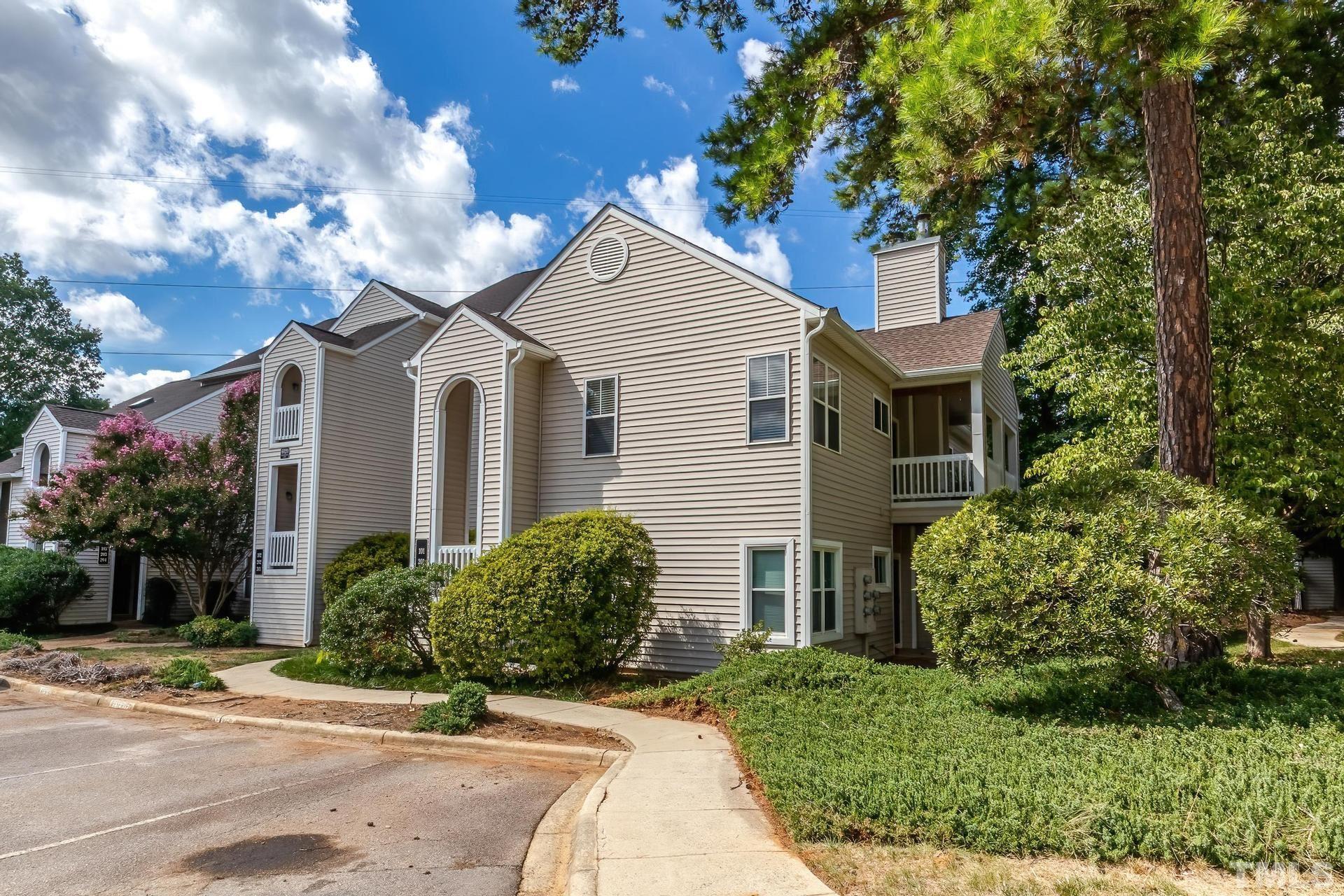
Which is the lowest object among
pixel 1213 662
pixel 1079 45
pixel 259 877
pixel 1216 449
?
pixel 259 877

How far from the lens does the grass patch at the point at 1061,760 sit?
15.4ft

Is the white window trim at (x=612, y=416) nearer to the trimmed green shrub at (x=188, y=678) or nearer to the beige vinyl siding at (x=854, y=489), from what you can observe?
the beige vinyl siding at (x=854, y=489)

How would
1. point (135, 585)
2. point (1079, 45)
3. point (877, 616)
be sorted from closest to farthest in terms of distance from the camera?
1. point (1079, 45)
2. point (877, 616)
3. point (135, 585)

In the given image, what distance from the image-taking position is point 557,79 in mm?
11320

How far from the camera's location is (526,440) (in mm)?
14758

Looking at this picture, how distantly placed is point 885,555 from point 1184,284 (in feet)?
27.4

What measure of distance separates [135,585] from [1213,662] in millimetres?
26962

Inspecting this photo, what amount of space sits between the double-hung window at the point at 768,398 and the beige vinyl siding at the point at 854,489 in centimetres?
62

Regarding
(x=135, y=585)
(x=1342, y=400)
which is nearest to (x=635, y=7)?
(x=1342, y=400)

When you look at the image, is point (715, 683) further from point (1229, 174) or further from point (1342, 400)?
point (1229, 174)

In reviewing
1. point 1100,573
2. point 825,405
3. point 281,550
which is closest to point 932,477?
point 825,405

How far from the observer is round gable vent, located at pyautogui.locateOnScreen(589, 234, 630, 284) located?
14.7 m

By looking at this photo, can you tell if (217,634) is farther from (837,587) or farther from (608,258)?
(837,587)

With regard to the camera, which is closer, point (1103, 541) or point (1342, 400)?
point (1103, 541)
